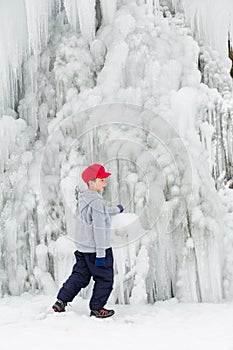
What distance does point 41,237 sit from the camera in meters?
4.17

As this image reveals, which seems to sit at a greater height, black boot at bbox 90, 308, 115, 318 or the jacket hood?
the jacket hood

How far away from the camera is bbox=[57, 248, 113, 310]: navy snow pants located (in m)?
3.18

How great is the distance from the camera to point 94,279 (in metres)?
3.22

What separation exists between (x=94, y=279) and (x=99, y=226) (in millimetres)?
358

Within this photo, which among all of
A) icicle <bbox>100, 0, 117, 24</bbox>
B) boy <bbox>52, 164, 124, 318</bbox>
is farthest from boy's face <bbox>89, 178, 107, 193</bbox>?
icicle <bbox>100, 0, 117, 24</bbox>

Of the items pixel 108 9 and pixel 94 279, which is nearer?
pixel 94 279

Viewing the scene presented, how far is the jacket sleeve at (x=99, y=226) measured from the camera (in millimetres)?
3104

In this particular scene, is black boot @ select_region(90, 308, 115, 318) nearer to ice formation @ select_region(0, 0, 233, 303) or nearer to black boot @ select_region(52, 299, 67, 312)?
black boot @ select_region(52, 299, 67, 312)

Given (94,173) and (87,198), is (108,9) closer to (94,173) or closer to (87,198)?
(94,173)

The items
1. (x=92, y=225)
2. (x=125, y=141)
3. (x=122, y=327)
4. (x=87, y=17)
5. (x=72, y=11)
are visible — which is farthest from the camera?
(x=72, y=11)

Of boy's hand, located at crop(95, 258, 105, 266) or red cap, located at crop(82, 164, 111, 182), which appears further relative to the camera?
red cap, located at crop(82, 164, 111, 182)

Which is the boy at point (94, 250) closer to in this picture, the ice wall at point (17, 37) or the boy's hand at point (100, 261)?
the boy's hand at point (100, 261)

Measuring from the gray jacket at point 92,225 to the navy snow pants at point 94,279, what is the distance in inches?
3.0

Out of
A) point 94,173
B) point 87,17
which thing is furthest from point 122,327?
point 87,17
